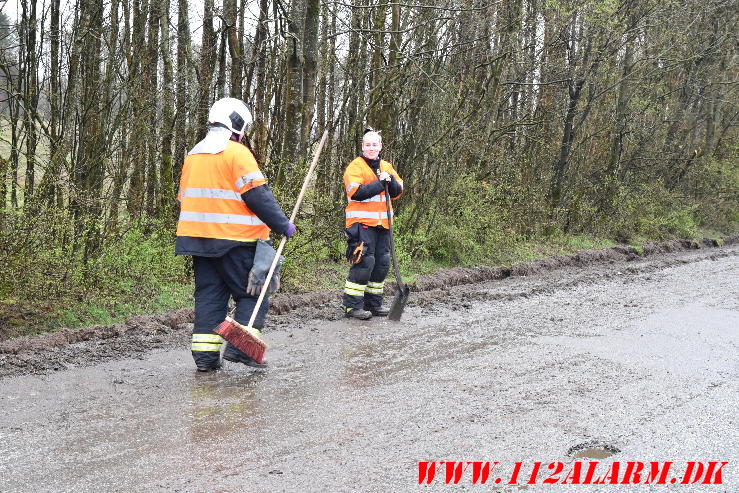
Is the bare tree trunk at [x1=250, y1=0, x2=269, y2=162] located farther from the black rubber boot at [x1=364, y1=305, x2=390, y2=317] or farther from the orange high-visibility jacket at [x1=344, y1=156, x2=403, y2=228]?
the black rubber boot at [x1=364, y1=305, x2=390, y2=317]

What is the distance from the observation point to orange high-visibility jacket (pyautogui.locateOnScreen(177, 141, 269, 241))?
590cm

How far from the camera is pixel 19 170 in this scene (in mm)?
7895

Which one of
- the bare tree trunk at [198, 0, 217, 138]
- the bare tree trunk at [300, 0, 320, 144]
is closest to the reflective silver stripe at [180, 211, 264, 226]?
the bare tree trunk at [300, 0, 320, 144]

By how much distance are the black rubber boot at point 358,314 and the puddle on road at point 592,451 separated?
437cm

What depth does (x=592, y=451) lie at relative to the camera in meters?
4.36

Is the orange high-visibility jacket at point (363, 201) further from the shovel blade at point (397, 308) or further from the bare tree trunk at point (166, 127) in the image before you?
the bare tree trunk at point (166, 127)

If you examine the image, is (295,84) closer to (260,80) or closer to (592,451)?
(260,80)

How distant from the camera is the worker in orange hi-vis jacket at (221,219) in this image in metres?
5.92

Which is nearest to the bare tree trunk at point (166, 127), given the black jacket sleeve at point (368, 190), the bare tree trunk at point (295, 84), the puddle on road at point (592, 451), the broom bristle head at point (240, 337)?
the bare tree trunk at point (295, 84)

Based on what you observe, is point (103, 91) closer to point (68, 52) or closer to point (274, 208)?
point (68, 52)

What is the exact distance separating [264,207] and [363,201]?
9.52 feet

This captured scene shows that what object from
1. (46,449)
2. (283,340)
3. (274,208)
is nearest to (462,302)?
(283,340)

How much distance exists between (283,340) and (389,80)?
6653 mm

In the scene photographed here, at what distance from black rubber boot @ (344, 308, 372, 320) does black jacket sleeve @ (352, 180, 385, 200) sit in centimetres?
128
